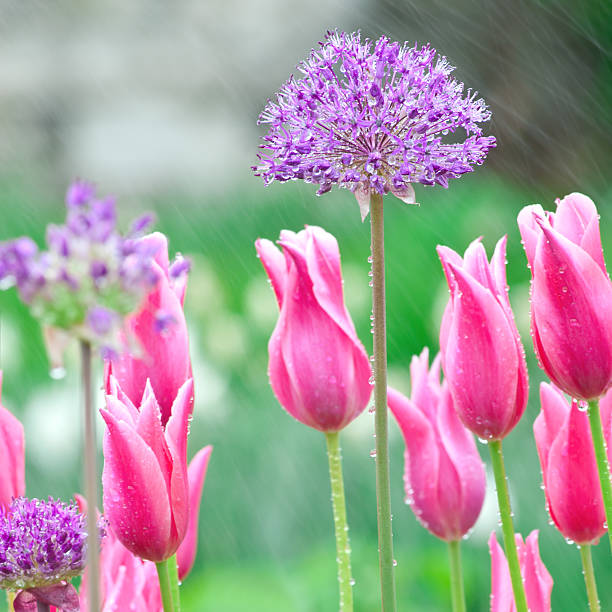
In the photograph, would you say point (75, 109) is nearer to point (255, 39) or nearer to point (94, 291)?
point (255, 39)

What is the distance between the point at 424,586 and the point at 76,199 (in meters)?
1.18

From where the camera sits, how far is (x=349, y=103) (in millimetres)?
495

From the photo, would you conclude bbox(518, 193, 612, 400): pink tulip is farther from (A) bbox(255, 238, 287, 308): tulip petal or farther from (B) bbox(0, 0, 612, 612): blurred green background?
(B) bbox(0, 0, 612, 612): blurred green background

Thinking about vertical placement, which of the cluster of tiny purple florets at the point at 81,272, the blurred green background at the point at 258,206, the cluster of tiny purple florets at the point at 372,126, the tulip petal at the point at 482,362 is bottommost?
the cluster of tiny purple florets at the point at 81,272

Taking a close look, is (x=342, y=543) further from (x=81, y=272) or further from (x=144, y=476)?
(x=81, y=272)

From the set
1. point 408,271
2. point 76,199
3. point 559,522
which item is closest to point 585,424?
point 559,522

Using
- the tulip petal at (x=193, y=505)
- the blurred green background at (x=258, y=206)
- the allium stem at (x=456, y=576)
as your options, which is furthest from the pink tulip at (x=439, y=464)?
the blurred green background at (x=258, y=206)

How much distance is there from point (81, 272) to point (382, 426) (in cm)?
21

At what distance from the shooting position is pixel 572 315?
0.49 metres

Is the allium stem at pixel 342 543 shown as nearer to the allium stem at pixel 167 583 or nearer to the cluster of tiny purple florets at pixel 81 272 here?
the allium stem at pixel 167 583

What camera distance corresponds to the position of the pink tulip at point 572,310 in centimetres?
48

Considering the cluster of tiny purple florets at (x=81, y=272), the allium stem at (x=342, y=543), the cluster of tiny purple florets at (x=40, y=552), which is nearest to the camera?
the cluster of tiny purple florets at (x=81, y=272)

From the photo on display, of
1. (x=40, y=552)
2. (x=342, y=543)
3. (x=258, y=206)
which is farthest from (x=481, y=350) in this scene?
(x=258, y=206)

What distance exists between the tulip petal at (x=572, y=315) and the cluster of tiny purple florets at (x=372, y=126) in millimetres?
59
